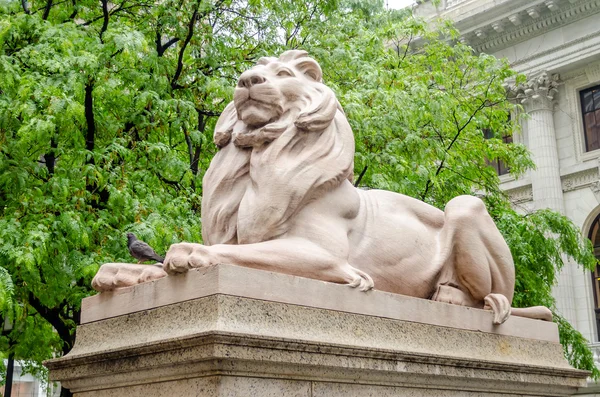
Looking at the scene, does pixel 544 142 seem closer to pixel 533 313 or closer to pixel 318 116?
pixel 533 313

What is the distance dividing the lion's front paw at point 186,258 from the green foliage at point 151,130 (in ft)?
15.9

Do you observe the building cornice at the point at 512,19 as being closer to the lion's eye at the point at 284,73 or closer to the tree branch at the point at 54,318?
the tree branch at the point at 54,318

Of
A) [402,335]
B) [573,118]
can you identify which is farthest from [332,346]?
[573,118]

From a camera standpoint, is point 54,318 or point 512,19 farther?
point 512,19

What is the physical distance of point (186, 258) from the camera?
189 inches

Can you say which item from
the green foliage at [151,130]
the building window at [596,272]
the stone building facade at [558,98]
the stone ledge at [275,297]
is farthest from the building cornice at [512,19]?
the stone ledge at [275,297]

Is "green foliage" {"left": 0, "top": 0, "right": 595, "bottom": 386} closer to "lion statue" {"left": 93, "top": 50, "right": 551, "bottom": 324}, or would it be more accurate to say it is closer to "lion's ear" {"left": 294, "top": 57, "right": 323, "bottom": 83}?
"lion statue" {"left": 93, "top": 50, "right": 551, "bottom": 324}

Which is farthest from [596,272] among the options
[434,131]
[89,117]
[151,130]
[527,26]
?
[89,117]

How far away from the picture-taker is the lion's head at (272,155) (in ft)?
17.6

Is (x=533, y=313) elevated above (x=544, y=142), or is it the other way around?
(x=544, y=142)

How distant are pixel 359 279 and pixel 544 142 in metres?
26.2

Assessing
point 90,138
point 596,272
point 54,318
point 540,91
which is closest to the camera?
point 90,138

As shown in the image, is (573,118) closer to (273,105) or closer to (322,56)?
(322,56)

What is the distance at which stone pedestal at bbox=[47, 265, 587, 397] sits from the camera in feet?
14.8
